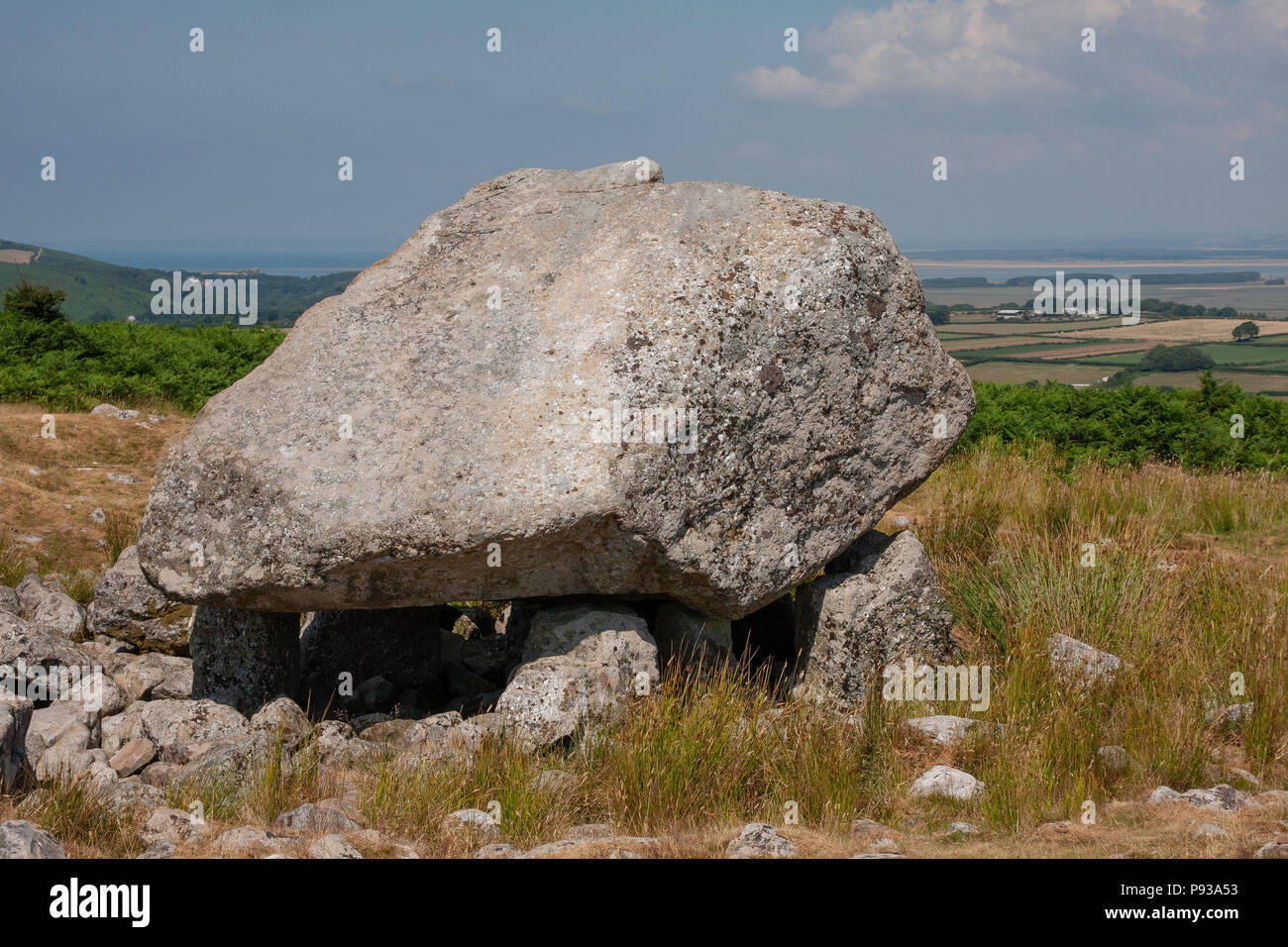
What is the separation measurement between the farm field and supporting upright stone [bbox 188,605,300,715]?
2495 cm

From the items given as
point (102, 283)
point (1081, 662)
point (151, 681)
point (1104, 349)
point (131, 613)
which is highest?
point (102, 283)

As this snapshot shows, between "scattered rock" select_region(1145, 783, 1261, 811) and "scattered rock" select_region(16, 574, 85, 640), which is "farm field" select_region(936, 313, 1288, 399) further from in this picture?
"scattered rock" select_region(16, 574, 85, 640)

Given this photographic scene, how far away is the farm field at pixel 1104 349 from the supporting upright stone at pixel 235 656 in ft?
81.9

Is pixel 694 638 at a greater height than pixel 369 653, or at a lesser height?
greater

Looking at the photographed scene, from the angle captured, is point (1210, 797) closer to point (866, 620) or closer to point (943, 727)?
point (943, 727)

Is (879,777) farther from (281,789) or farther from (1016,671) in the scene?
(281,789)

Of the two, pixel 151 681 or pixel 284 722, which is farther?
pixel 151 681

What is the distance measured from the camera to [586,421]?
5.94 meters

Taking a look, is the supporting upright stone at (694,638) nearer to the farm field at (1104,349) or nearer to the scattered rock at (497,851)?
the scattered rock at (497,851)

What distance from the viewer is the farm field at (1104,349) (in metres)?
35.5

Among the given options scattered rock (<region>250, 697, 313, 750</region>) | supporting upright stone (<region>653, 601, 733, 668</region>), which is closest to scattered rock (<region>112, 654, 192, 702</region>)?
scattered rock (<region>250, 697, 313, 750</region>)

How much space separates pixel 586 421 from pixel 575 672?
1.46 metres

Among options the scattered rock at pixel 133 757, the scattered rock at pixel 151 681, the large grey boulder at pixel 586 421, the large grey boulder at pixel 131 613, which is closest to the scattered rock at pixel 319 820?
the large grey boulder at pixel 586 421

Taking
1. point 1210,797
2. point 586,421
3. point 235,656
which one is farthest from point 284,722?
point 1210,797
